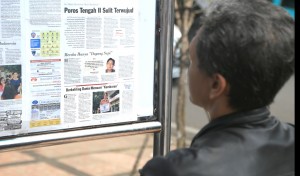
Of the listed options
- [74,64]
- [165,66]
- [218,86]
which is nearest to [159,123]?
[165,66]

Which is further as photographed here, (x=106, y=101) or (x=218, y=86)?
(x=106, y=101)

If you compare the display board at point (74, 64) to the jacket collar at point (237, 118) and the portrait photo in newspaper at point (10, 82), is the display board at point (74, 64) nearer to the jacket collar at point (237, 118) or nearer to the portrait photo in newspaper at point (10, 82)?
the portrait photo in newspaper at point (10, 82)

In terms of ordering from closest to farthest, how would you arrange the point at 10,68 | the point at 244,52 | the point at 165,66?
1. the point at 244,52
2. the point at 10,68
3. the point at 165,66

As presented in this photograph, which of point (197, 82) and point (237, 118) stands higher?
point (197, 82)

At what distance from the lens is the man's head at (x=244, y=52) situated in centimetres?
147

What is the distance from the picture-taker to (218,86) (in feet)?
5.04

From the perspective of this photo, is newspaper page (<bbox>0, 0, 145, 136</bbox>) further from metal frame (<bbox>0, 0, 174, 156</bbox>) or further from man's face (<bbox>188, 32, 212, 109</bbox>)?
man's face (<bbox>188, 32, 212, 109</bbox>)

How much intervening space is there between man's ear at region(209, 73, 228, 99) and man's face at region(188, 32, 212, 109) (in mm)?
16

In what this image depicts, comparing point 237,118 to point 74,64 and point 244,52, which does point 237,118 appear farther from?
point 74,64

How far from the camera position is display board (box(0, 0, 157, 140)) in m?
1.93

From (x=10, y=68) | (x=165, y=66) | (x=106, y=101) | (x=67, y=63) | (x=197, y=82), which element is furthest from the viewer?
(x=165, y=66)

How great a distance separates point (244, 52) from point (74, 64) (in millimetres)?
821

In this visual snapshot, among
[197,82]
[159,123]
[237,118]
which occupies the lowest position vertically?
[159,123]

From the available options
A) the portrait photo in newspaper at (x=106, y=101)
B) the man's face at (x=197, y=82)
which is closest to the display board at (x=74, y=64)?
the portrait photo in newspaper at (x=106, y=101)
